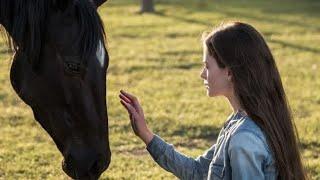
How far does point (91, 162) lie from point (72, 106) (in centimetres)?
25

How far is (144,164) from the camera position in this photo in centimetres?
527

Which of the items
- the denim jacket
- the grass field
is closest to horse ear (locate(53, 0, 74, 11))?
the denim jacket

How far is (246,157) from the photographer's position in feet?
8.68

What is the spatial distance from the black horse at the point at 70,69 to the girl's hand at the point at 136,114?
321 mm

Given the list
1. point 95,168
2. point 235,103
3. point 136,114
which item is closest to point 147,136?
point 136,114

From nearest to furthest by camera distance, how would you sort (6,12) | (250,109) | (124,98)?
(250,109) → (6,12) → (124,98)

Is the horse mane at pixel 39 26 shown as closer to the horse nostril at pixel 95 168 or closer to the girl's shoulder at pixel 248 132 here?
the horse nostril at pixel 95 168

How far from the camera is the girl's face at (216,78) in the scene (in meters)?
2.81

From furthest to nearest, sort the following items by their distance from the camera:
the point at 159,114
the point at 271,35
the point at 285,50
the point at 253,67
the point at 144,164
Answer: the point at 271,35, the point at 285,50, the point at 159,114, the point at 144,164, the point at 253,67

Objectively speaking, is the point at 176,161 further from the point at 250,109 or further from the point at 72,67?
the point at 72,67

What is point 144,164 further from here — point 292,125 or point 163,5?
point 163,5

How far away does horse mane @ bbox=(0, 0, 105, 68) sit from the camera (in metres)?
2.82

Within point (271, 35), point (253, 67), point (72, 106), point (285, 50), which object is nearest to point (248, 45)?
point (253, 67)

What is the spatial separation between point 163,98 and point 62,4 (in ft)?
16.6
